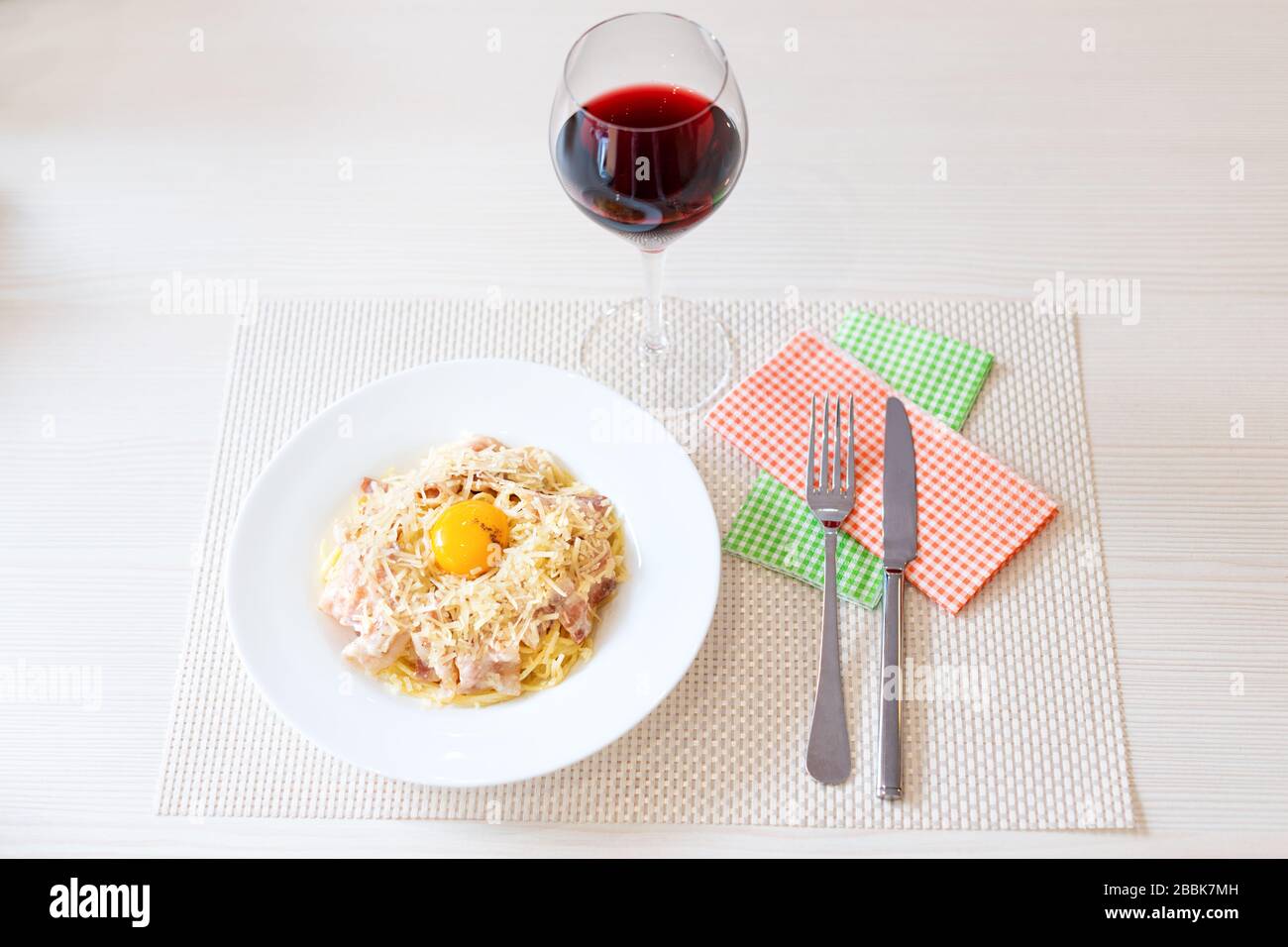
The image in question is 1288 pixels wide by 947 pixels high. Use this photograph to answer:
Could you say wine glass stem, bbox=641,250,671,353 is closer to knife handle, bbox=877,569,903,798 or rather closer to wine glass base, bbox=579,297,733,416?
wine glass base, bbox=579,297,733,416

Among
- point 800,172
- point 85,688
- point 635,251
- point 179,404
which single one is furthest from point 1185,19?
point 85,688

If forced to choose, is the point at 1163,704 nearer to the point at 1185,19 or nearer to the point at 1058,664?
the point at 1058,664

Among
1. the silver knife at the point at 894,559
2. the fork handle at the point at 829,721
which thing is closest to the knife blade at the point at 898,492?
the silver knife at the point at 894,559

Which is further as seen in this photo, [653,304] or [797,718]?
[653,304]

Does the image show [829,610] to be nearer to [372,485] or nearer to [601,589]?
[601,589]

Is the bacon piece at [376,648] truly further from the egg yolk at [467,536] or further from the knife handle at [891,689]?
the knife handle at [891,689]

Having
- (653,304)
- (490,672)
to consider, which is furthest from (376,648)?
(653,304)
